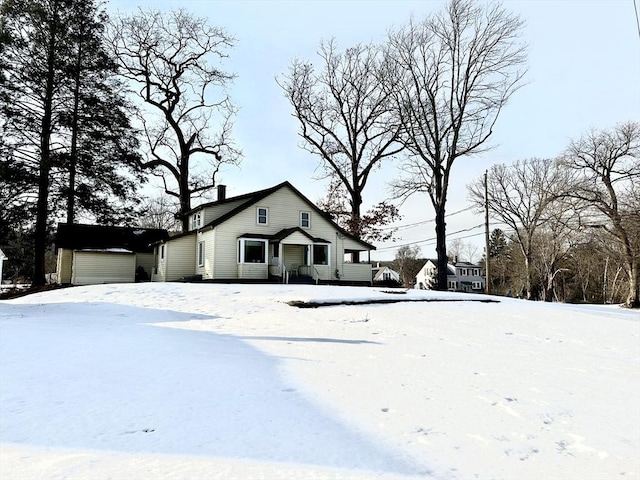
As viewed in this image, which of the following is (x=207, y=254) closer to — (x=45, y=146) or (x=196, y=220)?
(x=196, y=220)

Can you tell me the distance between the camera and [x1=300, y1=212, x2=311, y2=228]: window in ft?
81.7

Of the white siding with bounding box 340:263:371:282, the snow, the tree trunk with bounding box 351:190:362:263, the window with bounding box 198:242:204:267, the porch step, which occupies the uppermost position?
the tree trunk with bounding box 351:190:362:263

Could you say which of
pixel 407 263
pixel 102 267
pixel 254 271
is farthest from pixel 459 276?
pixel 102 267

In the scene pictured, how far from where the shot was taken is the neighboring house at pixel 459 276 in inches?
2842

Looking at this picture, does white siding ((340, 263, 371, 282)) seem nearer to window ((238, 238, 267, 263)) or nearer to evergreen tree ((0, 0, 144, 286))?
window ((238, 238, 267, 263))

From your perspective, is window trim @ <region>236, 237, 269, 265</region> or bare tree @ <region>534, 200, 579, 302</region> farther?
bare tree @ <region>534, 200, 579, 302</region>

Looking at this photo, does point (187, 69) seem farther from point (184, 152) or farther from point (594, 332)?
point (594, 332)

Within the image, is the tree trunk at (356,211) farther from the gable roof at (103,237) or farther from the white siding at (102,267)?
the white siding at (102,267)

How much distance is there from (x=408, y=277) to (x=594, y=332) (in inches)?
2499

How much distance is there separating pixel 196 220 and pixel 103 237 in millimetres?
7080

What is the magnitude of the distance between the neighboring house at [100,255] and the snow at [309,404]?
59.8 ft

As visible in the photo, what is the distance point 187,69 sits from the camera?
31266 millimetres

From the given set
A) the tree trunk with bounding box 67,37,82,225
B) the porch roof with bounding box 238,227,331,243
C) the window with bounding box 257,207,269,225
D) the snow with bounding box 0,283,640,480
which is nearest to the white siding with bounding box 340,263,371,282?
the porch roof with bounding box 238,227,331,243

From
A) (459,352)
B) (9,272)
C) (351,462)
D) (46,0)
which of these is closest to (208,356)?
(351,462)
